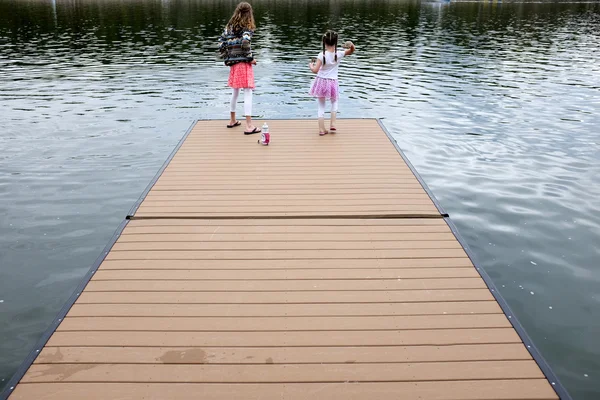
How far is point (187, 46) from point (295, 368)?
24.0m

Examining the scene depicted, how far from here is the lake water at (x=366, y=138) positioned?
203 inches

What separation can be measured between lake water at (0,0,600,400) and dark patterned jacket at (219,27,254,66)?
226 cm

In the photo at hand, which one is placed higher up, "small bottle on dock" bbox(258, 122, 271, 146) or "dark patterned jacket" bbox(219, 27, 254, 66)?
"dark patterned jacket" bbox(219, 27, 254, 66)

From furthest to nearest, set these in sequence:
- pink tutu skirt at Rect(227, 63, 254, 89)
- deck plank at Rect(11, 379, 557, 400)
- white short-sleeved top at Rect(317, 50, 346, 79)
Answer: pink tutu skirt at Rect(227, 63, 254, 89) → white short-sleeved top at Rect(317, 50, 346, 79) → deck plank at Rect(11, 379, 557, 400)

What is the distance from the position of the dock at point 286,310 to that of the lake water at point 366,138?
750 mm

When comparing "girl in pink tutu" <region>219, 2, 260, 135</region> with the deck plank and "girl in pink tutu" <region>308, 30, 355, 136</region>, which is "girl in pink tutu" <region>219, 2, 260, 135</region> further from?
the deck plank

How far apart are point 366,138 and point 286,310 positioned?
5673 millimetres

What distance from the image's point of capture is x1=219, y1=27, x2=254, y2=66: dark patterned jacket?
8.52 meters

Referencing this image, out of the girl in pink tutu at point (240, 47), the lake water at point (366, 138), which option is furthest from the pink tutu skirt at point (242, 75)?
the lake water at point (366, 138)

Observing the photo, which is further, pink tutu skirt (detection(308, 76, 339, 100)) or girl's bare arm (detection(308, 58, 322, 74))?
pink tutu skirt (detection(308, 76, 339, 100))

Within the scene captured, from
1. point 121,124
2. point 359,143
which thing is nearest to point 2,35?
point 121,124

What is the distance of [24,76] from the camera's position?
17094 millimetres

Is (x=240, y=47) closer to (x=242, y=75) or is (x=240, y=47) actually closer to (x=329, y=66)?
(x=242, y=75)

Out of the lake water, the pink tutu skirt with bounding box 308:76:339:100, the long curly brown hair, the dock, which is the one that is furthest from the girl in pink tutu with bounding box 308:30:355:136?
the dock
